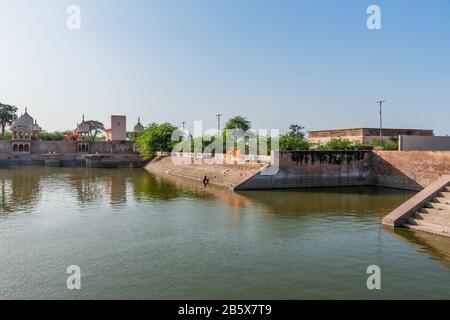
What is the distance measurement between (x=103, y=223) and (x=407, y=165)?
2270cm

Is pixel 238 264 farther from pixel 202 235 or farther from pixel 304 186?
pixel 304 186

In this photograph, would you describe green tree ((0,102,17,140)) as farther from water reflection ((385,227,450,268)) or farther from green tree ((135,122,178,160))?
water reflection ((385,227,450,268))

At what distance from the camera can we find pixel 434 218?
16281 millimetres

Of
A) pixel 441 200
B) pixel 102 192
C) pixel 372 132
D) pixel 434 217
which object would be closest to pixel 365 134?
pixel 372 132

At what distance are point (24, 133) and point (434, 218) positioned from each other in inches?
2549

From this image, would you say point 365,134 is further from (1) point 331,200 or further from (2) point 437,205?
(2) point 437,205

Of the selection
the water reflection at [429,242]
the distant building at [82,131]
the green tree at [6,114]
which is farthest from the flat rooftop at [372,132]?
the green tree at [6,114]

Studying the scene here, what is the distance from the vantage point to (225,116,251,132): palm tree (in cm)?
5453

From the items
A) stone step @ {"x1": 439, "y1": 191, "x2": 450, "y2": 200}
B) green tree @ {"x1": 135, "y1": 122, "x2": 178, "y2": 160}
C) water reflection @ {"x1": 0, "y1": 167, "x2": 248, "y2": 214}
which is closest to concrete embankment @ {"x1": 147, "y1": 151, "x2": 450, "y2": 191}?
water reflection @ {"x1": 0, "y1": 167, "x2": 248, "y2": 214}

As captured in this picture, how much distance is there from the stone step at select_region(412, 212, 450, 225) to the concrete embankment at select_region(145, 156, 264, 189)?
14.4 m

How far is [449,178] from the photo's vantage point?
19047 mm

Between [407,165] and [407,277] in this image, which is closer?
[407,277]
